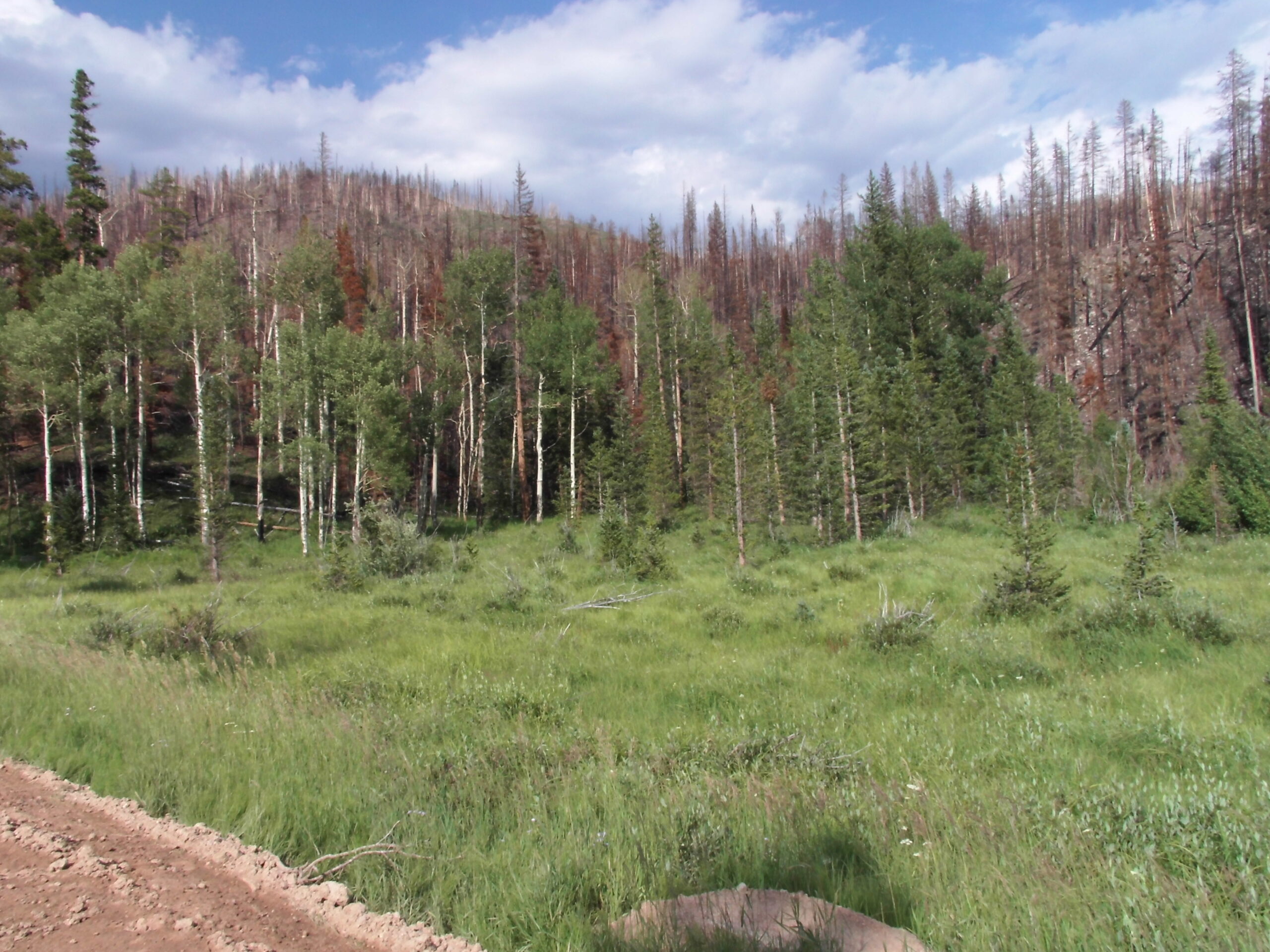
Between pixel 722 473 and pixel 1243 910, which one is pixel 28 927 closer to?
pixel 1243 910

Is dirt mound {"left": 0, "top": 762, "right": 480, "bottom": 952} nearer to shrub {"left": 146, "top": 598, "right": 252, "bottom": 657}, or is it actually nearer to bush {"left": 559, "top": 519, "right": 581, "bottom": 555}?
shrub {"left": 146, "top": 598, "right": 252, "bottom": 657}

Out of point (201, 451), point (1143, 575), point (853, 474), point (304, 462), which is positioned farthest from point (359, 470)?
point (1143, 575)

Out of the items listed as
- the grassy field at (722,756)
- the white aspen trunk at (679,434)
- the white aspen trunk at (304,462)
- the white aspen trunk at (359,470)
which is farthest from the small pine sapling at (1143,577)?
the white aspen trunk at (679,434)

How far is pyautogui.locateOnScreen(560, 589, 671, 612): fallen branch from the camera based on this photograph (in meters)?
13.2

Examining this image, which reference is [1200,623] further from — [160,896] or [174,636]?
[174,636]

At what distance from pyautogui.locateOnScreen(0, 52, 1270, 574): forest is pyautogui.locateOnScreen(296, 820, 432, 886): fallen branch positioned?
14367mm

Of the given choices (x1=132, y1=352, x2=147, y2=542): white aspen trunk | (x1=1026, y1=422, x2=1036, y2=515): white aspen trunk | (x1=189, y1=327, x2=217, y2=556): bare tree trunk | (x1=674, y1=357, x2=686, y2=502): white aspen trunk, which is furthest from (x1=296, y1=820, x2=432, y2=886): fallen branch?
(x1=674, y1=357, x2=686, y2=502): white aspen trunk

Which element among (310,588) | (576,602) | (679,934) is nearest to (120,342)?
(310,588)

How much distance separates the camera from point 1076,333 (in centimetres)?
5131

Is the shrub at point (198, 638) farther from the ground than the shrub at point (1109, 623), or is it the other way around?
the shrub at point (198, 638)

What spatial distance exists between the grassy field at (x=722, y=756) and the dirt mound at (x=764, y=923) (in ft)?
0.73

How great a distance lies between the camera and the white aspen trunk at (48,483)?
2344 centimetres

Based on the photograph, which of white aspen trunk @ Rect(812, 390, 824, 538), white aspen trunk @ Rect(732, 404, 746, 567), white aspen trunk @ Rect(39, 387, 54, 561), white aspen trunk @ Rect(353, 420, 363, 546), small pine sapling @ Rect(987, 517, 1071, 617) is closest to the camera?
small pine sapling @ Rect(987, 517, 1071, 617)

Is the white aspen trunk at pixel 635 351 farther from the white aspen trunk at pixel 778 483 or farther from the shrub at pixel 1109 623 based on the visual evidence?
the shrub at pixel 1109 623
